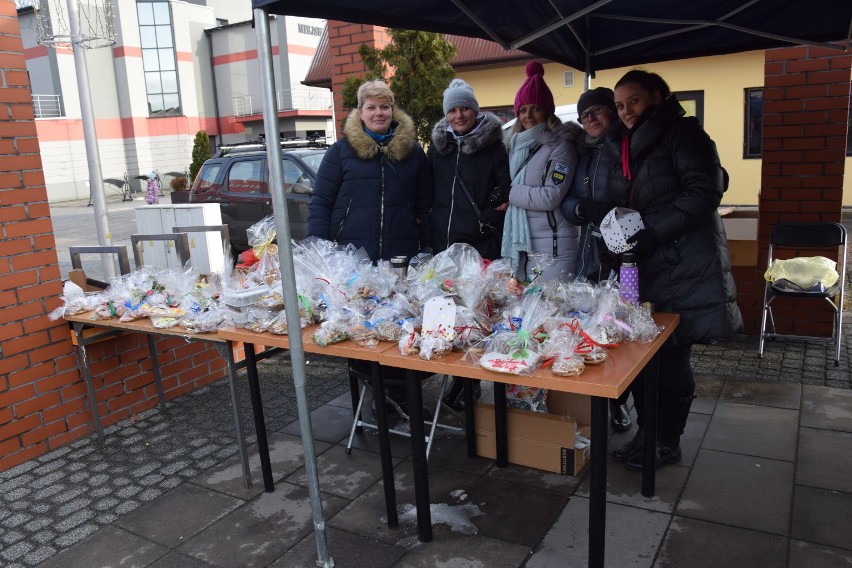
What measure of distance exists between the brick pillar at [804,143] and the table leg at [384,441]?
4033 mm

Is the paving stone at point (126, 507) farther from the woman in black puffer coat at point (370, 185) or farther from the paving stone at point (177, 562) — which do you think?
the woman in black puffer coat at point (370, 185)

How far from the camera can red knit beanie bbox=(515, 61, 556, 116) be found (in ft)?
11.8

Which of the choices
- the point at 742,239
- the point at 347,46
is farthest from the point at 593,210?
the point at 347,46

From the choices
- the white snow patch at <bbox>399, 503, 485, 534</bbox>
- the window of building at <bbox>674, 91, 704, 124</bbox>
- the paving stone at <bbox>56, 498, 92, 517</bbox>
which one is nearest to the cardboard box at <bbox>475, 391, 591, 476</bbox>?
the white snow patch at <bbox>399, 503, 485, 534</bbox>

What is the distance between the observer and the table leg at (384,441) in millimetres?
2895

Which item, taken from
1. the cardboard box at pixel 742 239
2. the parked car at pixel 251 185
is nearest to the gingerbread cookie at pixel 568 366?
the cardboard box at pixel 742 239

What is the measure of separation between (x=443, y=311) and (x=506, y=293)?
0.49 meters

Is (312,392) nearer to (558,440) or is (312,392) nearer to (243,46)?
(558,440)

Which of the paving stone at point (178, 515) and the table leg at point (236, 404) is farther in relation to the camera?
the table leg at point (236, 404)

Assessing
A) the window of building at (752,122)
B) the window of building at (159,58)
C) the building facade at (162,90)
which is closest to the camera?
the window of building at (752,122)

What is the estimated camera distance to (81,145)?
1113 inches

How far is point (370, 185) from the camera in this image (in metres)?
3.86

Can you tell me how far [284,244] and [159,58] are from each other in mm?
31739

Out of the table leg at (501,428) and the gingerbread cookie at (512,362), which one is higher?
the gingerbread cookie at (512,362)
